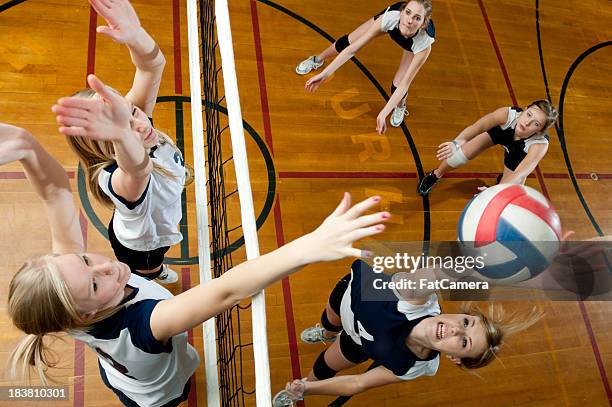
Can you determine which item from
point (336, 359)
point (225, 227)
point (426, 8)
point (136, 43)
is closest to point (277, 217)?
point (225, 227)

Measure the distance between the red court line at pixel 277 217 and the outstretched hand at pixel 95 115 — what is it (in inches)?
85.9

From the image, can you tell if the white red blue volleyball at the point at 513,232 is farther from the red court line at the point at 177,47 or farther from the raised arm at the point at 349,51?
the red court line at the point at 177,47

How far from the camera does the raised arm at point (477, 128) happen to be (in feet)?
11.8

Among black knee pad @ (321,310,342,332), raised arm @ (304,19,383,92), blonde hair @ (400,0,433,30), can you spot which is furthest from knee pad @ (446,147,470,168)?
black knee pad @ (321,310,342,332)

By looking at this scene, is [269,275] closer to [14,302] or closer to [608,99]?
[14,302]

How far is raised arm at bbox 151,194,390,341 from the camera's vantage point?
4.35 feet

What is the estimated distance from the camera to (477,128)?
380 centimetres

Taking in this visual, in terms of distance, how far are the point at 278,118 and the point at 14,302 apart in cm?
293

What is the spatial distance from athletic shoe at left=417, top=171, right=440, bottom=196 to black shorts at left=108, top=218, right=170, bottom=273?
2.34 meters

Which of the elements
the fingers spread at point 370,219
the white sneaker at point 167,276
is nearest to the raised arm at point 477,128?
the white sneaker at point 167,276

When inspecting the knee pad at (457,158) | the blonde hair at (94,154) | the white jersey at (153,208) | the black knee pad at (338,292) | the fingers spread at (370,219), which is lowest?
the black knee pad at (338,292)

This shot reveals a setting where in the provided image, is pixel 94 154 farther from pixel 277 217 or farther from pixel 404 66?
pixel 404 66

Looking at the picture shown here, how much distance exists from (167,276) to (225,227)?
915 millimetres

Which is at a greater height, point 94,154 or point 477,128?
point 477,128
